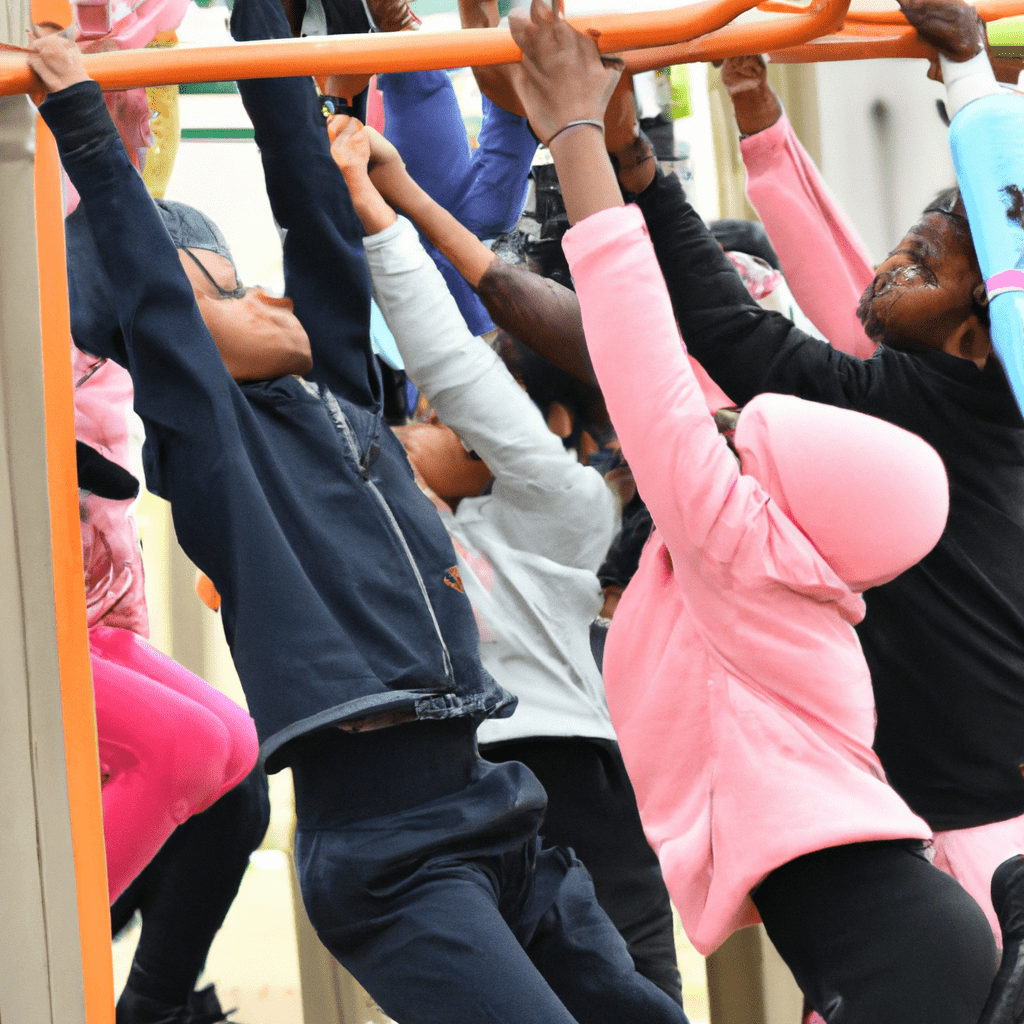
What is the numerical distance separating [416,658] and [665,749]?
17 centimetres

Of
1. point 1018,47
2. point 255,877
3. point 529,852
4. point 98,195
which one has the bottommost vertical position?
point 255,877

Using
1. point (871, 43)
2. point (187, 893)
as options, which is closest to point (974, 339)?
point (871, 43)

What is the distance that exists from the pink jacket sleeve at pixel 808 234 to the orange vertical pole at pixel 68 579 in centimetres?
58

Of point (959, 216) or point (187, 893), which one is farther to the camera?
point (187, 893)

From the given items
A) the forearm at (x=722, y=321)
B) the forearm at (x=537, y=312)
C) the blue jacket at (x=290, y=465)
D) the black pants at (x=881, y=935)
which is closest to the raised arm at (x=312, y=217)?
the blue jacket at (x=290, y=465)

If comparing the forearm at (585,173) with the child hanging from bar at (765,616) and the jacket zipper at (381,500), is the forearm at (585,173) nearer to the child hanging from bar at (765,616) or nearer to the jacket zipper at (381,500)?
the child hanging from bar at (765,616)

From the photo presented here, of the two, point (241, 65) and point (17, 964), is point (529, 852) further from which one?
point (241, 65)

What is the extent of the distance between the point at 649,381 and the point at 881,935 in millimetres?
311

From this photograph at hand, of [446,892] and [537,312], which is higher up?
[537,312]

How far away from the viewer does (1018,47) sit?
1.14 meters

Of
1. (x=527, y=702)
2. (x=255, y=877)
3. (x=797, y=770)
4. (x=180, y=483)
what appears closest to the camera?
(x=797, y=770)

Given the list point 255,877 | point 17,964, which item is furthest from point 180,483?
point 255,877

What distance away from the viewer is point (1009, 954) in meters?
0.66

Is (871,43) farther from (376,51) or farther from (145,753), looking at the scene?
(145,753)
